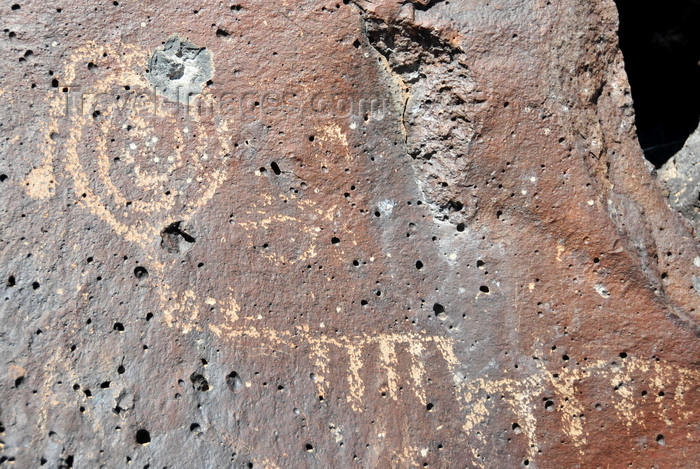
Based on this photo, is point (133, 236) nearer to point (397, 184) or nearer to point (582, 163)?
point (397, 184)

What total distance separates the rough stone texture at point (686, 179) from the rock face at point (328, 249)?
0.44 m

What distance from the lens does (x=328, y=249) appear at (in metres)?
1.67

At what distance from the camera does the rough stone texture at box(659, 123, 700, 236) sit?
80.4 inches

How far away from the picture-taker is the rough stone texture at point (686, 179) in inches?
80.4

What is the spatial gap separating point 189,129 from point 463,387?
3.45 feet

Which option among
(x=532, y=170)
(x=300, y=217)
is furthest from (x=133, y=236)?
(x=532, y=170)

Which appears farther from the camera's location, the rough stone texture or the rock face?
the rough stone texture

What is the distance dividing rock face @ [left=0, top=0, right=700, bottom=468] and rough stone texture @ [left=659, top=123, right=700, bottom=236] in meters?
0.44

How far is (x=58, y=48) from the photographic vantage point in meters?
1.64

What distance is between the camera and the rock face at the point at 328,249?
5.31 ft

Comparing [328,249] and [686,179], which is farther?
[686,179]

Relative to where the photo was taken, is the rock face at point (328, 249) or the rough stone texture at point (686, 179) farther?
the rough stone texture at point (686, 179)

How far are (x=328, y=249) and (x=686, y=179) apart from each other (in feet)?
4.32

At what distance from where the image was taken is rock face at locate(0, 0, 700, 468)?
5.31 ft
